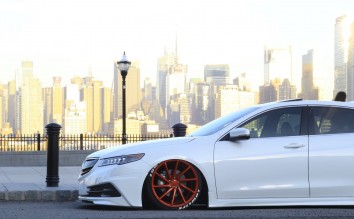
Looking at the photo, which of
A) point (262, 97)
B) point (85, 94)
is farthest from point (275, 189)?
point (85, 94)

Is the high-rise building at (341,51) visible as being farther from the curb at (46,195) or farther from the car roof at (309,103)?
the car roof at (309,103)

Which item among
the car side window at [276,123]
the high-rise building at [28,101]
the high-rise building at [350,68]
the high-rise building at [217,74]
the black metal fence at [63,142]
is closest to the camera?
the car side window at [276,123]

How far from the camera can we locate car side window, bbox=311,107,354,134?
413 inches

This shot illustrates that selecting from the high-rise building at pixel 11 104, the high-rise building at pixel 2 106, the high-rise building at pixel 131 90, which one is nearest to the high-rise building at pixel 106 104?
the high-rise building at pixel 131 90

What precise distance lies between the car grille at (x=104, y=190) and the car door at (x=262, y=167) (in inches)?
49.4

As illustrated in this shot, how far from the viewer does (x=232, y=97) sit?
74.9m

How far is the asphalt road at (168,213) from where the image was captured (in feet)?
30.9

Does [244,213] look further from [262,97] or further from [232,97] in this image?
[232,97]

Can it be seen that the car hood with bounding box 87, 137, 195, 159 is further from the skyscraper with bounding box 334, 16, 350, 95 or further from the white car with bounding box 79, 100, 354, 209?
the skyscraper with bounding box 334, 16, 350, 95

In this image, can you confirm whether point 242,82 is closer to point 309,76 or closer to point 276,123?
point 309,76

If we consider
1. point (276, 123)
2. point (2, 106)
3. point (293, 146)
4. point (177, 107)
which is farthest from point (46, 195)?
point (2, 106)

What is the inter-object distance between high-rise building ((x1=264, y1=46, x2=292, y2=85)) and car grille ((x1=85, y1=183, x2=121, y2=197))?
184 feet

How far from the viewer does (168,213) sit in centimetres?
964

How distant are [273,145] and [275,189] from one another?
1.78 ft
